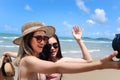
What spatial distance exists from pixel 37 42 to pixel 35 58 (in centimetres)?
29

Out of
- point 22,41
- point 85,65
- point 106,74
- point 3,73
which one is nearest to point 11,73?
point 3,73

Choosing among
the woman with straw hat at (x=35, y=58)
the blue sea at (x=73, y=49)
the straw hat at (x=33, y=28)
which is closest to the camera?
the woman with straw hat at (x=35, y=58)

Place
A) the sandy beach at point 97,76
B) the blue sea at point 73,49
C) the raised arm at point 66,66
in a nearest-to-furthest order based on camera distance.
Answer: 1. the raised arm at point 66,66
2. the sandy beach at point 97,76
3. the blue sea at point 73,49

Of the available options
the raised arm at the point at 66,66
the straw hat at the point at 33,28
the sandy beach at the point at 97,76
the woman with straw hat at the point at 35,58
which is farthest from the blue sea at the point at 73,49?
the raised arm at the point at 66,66

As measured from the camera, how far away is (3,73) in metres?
4.45

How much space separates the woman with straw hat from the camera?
2479 millimetres

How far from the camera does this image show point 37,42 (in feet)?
10.4

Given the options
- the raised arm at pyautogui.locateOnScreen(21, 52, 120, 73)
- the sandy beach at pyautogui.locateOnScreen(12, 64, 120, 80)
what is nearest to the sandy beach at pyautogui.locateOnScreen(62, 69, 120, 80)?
the sandy beach at pyautogui.locateOnScreen(12, 64, 120, 80)

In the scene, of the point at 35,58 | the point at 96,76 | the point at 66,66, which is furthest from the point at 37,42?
the point at 96,76

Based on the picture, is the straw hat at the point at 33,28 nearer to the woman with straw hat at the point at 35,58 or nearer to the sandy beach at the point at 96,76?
the woman with straw hat at the point at 35,58

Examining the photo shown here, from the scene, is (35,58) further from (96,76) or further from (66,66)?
(96,76)

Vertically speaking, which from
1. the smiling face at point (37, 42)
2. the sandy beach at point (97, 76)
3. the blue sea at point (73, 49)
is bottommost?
the sandy beach at point (97, 76)

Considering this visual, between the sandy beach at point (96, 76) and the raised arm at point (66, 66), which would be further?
the sandy beach at point (96, 76)

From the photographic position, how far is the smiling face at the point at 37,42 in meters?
3.14
